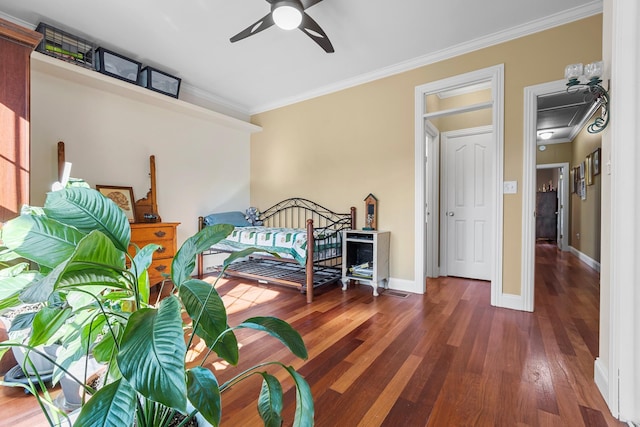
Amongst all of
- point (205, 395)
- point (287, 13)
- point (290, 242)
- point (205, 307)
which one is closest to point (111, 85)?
point (287, 13)

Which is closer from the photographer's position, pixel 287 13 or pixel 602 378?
pixel 602 378

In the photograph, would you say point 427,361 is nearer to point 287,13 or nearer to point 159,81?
point 287,13

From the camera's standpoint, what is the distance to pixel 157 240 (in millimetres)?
3021

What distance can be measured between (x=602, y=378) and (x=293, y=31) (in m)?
3.26

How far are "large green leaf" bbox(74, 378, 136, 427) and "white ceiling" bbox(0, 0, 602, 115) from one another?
270 cm

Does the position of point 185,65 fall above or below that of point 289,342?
above

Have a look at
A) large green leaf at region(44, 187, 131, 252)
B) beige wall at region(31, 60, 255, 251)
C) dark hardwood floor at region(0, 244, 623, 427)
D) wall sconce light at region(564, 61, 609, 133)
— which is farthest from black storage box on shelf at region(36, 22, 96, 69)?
wall sconce light at region(564, 61, 609, 133)

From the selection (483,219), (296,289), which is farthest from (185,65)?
(483,219)

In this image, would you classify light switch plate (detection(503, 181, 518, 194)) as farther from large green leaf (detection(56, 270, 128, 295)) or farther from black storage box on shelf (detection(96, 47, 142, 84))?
black storage box on shelf (detection(96, 47, 142, 84))

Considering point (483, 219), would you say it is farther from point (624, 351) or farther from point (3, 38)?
point (3, 38)

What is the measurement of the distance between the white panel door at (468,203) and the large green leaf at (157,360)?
13.1 feet

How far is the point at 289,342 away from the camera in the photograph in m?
0.69

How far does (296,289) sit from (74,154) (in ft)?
8.73

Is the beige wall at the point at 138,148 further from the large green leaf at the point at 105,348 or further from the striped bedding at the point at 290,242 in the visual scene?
the large green leaf at the point at 105,348
